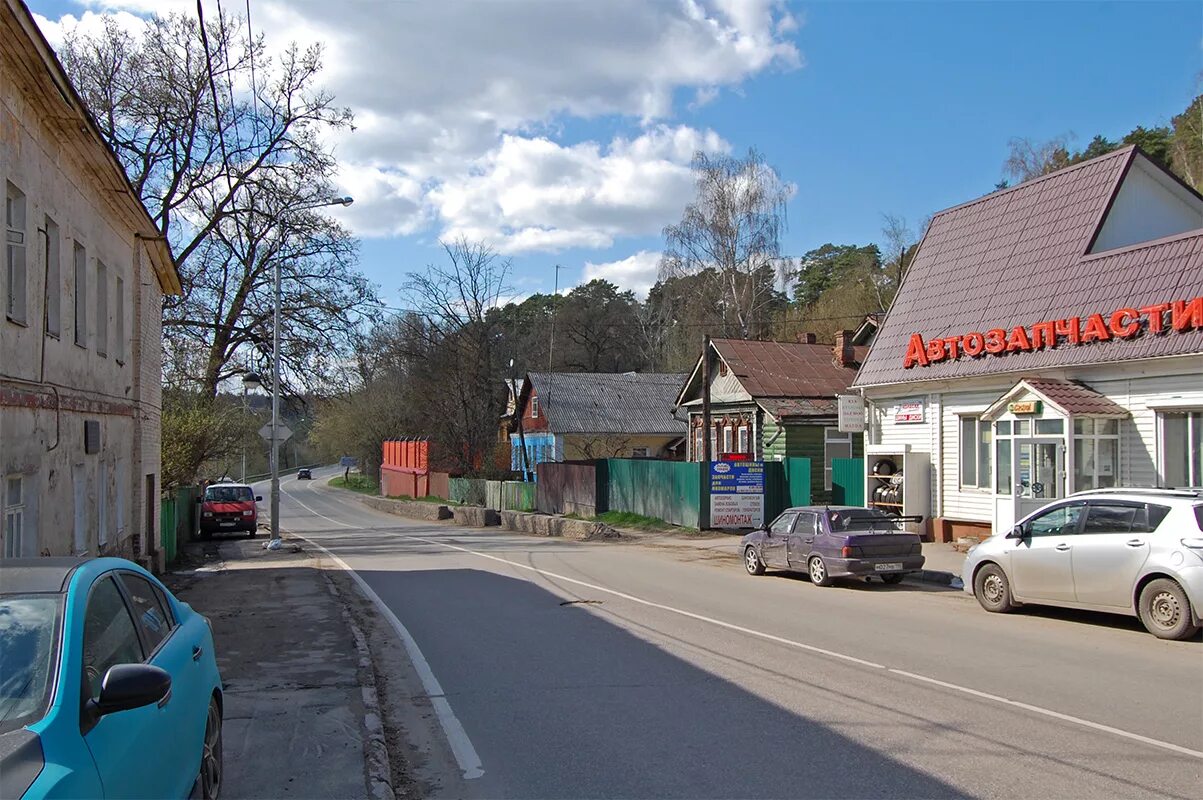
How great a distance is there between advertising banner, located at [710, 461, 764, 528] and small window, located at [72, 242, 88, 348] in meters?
17.7

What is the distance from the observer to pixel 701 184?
46.7 m

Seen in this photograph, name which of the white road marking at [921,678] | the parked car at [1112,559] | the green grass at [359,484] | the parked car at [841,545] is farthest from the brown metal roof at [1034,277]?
the green grass at [359,484]

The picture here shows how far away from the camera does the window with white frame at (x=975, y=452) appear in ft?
65.1

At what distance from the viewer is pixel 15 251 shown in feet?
32.7

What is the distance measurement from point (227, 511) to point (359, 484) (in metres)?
56.9

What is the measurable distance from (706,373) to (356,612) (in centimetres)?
1759

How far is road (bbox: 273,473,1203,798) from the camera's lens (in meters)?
5.77

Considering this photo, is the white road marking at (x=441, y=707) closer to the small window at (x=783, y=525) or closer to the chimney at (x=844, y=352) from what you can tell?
the small window at (x=783, y=525)

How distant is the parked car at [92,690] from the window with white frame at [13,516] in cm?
573

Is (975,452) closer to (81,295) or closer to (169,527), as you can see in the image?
(81,295)

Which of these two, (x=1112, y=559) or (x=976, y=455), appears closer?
(x=1112, y=559)

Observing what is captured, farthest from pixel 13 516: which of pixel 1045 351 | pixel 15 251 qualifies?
pixel 1045 351

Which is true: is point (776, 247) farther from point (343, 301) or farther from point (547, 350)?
point (547, 350)

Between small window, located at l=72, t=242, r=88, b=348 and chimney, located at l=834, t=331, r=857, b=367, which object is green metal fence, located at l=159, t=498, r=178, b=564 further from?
chimney, located at l=834, t=331, r=857, b=367
